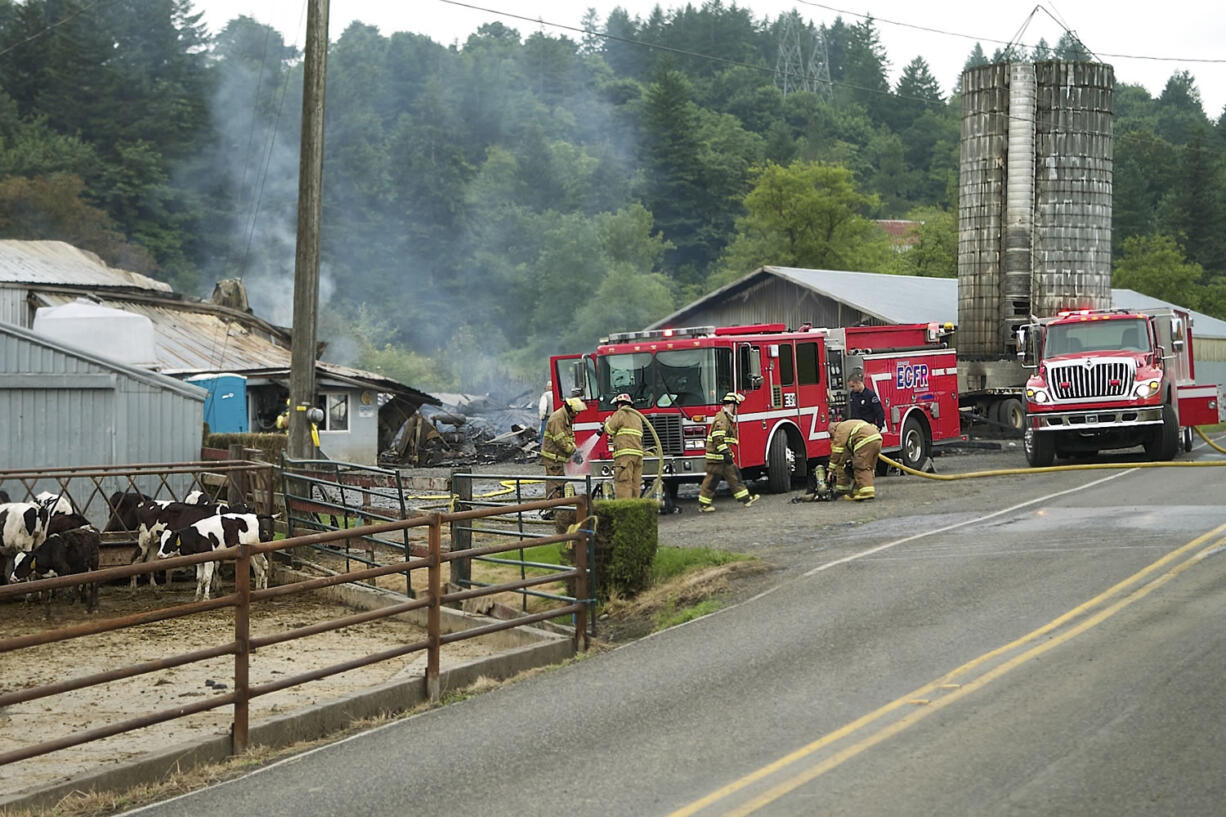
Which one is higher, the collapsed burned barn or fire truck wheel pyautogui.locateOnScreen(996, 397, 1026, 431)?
fire truck wheel pyautogui.locateOnScreen(996, 397, 1026, 431)

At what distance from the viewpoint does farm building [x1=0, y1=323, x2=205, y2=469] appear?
19.5 metres

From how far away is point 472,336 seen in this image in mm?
84375

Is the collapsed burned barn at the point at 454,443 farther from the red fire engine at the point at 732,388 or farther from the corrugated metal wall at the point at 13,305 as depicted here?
the red fire engine at the point at 732,388

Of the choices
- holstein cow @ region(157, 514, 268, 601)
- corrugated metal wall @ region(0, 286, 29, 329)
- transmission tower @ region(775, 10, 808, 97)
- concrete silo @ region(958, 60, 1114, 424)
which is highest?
transmission tower @ region(775, 10, 808, 97)

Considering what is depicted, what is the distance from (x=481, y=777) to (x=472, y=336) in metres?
77.6

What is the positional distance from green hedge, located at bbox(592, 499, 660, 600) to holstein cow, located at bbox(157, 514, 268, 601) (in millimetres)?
3882

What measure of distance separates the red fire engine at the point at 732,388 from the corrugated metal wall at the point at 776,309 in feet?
50.1

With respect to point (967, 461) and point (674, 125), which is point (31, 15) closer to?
point (674, 125)

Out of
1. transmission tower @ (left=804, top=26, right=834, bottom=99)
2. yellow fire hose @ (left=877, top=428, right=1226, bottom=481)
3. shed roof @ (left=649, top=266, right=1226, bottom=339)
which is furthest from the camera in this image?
transmission tower @ (left=804, top=26, right=834, bottom=99)

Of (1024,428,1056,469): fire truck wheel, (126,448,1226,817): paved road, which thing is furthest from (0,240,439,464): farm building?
(126,448,1226,817): paved road

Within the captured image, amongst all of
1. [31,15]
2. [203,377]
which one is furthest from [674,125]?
[203,377]

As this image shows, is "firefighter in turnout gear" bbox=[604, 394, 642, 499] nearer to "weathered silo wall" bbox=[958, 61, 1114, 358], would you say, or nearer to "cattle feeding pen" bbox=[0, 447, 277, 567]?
"cattle feeding pen" bbox=[0, 447, 277, 567]

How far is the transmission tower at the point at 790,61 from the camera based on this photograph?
144375mm

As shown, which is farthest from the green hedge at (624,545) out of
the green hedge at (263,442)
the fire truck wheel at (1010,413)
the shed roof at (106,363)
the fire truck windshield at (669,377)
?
the fire truck wheel at (1010,413)
